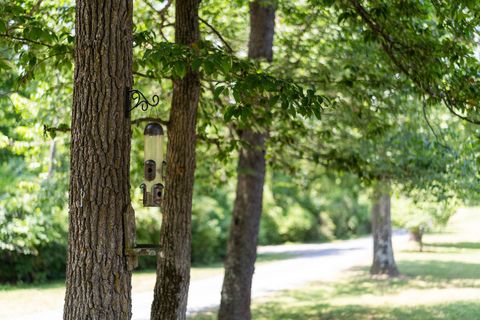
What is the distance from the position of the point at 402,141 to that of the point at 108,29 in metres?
9.28

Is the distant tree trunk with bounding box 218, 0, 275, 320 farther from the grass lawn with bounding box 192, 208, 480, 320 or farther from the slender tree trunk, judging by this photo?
the slender tree trunk

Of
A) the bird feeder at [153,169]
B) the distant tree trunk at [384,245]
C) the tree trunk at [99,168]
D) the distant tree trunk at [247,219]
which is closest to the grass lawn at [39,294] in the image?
the distant tree trunk at [247,219]

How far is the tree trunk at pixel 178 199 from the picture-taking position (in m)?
7.01

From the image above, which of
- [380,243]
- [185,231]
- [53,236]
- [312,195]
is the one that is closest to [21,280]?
[53,236]

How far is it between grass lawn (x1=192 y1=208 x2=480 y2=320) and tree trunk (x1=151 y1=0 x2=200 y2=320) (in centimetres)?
639

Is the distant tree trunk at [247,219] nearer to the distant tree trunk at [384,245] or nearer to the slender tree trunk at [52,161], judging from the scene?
the slender tree trunk at [52,161]

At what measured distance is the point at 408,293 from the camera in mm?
16922

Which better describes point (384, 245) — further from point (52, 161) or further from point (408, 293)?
point (52, 161)

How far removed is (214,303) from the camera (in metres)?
15.2

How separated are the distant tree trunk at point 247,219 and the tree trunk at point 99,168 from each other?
19.8ft

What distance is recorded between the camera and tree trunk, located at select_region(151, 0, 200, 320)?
7008 mm

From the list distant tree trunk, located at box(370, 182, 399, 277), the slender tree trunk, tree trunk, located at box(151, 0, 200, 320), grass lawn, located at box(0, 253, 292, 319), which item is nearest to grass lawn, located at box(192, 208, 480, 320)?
distant tree trunk, located at box(370, 182, 399, 277)

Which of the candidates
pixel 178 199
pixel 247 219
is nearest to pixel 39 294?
pixel 247 219

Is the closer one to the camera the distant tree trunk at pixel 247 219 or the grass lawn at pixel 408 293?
the distant tree trunk at pixel 247 219
